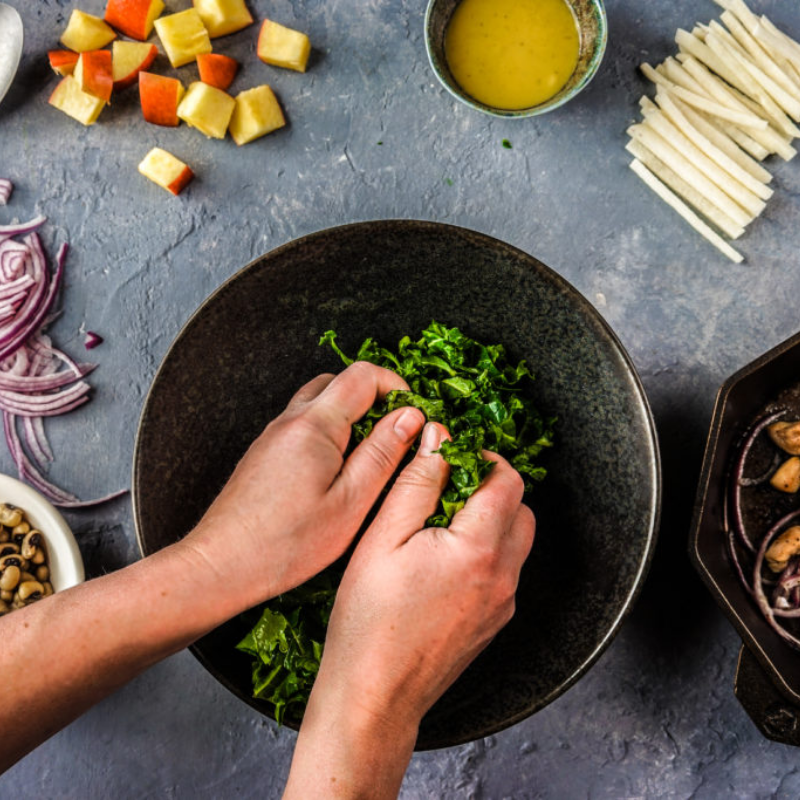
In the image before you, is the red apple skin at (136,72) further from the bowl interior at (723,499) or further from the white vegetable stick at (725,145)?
the bowl interior at (723,499)

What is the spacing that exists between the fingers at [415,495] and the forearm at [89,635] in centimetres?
33

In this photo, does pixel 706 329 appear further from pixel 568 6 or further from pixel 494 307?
pixel 568 6

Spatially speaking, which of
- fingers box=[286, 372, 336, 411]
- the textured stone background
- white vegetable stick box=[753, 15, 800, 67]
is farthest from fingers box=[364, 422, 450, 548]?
white vegetable stick box=[753, 15, 800, 67]

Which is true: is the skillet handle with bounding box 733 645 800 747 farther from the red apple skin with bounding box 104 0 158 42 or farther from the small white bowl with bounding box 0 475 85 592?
the red apple skin with bounding box 104 0 158 42

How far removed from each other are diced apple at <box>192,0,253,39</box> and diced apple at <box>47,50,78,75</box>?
0.36 meters

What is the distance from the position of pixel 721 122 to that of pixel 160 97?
1458 millimetres

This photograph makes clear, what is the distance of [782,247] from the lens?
2.08 metres

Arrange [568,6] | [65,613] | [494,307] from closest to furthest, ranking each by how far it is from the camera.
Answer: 1. [65,613]
2. [494,307]
3. [568,6]

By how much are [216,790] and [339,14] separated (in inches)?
81.7

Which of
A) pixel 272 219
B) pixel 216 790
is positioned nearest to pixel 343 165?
pixel 272 219

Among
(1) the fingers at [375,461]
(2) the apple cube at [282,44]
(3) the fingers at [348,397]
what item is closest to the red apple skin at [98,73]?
(2) the apple cube at [282,44]

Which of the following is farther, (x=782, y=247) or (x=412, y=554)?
(x=782, y=247)

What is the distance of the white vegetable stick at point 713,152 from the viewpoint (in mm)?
2018

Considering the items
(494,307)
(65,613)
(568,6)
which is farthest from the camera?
(568,6)
